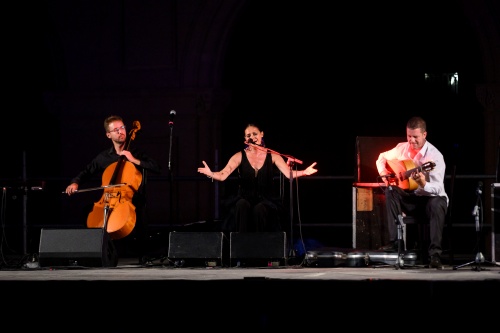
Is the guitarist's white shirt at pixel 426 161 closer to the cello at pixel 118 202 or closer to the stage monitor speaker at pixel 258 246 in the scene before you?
the stage monitor speaker at pixel 258 246

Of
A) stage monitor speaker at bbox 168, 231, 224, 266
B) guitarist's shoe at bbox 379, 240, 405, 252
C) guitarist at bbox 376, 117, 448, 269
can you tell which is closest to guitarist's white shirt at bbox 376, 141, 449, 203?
guitarist at bbox 376, 117, 448, 269

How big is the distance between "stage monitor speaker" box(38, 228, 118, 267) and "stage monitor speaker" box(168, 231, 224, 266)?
1.77 ft

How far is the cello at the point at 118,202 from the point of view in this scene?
8.02 metres

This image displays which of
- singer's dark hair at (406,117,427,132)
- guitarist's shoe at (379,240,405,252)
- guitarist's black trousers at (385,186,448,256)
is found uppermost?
singer's dark hair at (406,117,427,132)

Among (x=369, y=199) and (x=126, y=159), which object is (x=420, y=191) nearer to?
(x=369, y=199)

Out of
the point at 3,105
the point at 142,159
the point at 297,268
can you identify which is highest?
the point at 3,105

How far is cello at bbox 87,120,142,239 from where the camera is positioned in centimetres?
802
